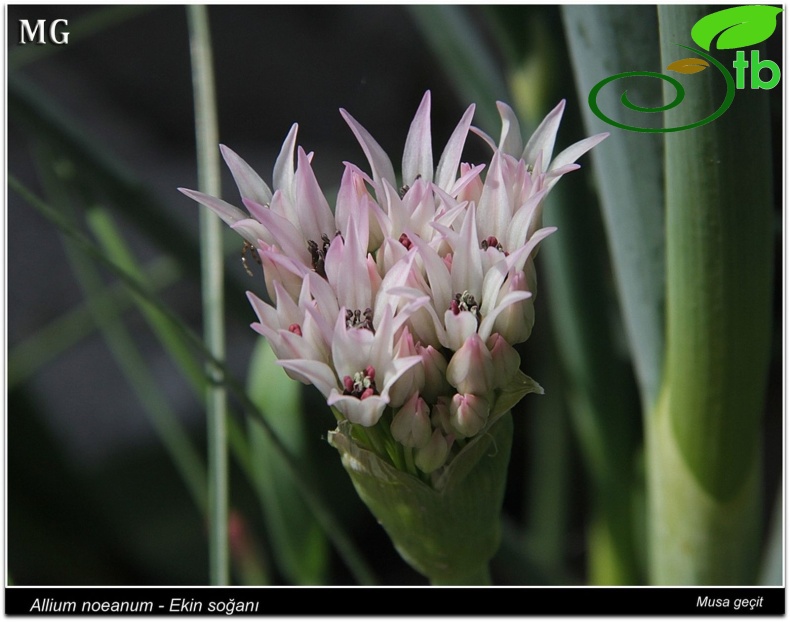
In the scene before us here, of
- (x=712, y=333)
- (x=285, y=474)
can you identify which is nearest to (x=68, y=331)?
(x=285, y=474)

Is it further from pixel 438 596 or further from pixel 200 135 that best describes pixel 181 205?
pixel 438 596

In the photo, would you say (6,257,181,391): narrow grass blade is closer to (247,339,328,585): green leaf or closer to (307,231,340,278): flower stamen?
(247,339,328,585): green leaf

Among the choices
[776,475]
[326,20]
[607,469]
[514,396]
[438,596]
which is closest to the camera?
[514,396]

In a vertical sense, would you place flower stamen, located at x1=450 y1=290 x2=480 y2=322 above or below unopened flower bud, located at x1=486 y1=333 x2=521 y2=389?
above

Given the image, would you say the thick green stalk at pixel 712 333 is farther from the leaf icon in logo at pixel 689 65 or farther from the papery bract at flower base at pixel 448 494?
the papery bract at flower base at pixel 448 494

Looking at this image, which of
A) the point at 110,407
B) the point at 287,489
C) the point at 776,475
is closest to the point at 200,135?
the point at 287,489

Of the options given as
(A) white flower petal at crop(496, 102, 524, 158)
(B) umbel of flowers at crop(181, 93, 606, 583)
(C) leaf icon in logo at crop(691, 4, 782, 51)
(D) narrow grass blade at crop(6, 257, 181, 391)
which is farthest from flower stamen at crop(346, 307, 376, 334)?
(D) narrow grass blade at crop(6, 257, 181, 391)
